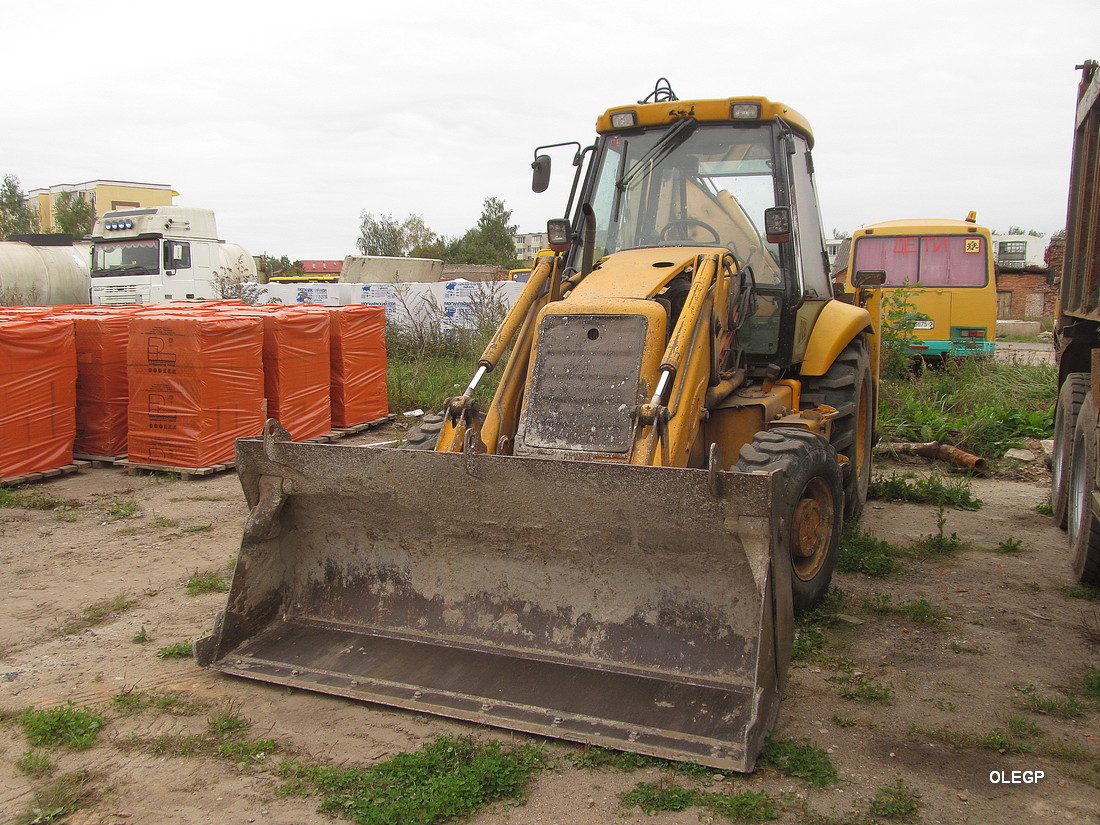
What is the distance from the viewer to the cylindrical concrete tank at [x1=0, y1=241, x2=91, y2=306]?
21.9m

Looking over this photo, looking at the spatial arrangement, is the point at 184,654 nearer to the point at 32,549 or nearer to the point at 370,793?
the point at 370,793

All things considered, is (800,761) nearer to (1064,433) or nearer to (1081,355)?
(1064,433)

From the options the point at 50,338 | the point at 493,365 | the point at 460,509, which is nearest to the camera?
the point at 460,509

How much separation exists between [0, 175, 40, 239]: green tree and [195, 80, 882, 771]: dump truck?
42064mm

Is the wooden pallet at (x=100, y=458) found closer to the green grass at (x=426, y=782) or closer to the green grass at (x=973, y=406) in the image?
the green grass at (x=426, y=782)

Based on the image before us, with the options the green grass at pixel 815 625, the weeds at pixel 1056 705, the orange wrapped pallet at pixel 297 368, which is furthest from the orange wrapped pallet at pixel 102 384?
the weeds at pixel 1056 705

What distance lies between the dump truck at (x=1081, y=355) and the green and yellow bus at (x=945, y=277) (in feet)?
21.1

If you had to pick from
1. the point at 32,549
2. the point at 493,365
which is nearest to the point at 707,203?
the point at 493,365

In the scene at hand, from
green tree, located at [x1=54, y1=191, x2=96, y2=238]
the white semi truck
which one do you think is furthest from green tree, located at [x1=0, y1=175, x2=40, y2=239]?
the white semi truck

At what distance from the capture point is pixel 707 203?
5.63 meters

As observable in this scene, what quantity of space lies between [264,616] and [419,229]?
182 ft

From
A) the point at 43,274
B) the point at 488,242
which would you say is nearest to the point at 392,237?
the point at 488,242

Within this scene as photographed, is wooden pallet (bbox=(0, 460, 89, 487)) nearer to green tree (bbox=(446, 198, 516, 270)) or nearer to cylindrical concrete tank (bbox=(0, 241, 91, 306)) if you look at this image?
cylindrical concrete tank (bbox=(0, 241, 91, 306))

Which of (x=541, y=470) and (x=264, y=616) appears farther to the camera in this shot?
(x=264, y=616)
